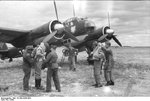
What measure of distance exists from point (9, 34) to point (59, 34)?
12.6 ft

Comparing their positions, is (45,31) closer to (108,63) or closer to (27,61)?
(108,63)

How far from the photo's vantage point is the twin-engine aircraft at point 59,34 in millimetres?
14391

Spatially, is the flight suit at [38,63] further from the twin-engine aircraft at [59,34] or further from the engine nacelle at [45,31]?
the engine nacelle at [45,31]

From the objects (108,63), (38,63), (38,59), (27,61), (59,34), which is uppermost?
(27,61)

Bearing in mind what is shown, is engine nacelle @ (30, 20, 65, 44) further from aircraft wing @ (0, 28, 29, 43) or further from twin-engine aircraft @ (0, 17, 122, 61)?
aircraft wing @ (0, 28, 29, 43)

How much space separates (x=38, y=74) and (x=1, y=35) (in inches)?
312

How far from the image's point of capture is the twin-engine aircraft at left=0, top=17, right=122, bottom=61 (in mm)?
14391

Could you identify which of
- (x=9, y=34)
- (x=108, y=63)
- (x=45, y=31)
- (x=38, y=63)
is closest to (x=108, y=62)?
(x=108, y=63)

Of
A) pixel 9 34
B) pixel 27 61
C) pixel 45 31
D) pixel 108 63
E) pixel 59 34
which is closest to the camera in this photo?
pixel 27 61

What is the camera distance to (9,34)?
634 inches

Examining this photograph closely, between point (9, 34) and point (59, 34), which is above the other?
point (9, 34)

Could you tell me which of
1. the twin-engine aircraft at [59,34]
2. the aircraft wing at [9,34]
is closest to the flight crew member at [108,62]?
the twin-engine aircraft at [59,34]

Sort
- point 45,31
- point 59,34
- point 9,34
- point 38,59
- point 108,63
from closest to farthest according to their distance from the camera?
point 38,59
point 108,63
point 45,31
point 59,34
point 9,34

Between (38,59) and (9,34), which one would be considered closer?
(38,59)
